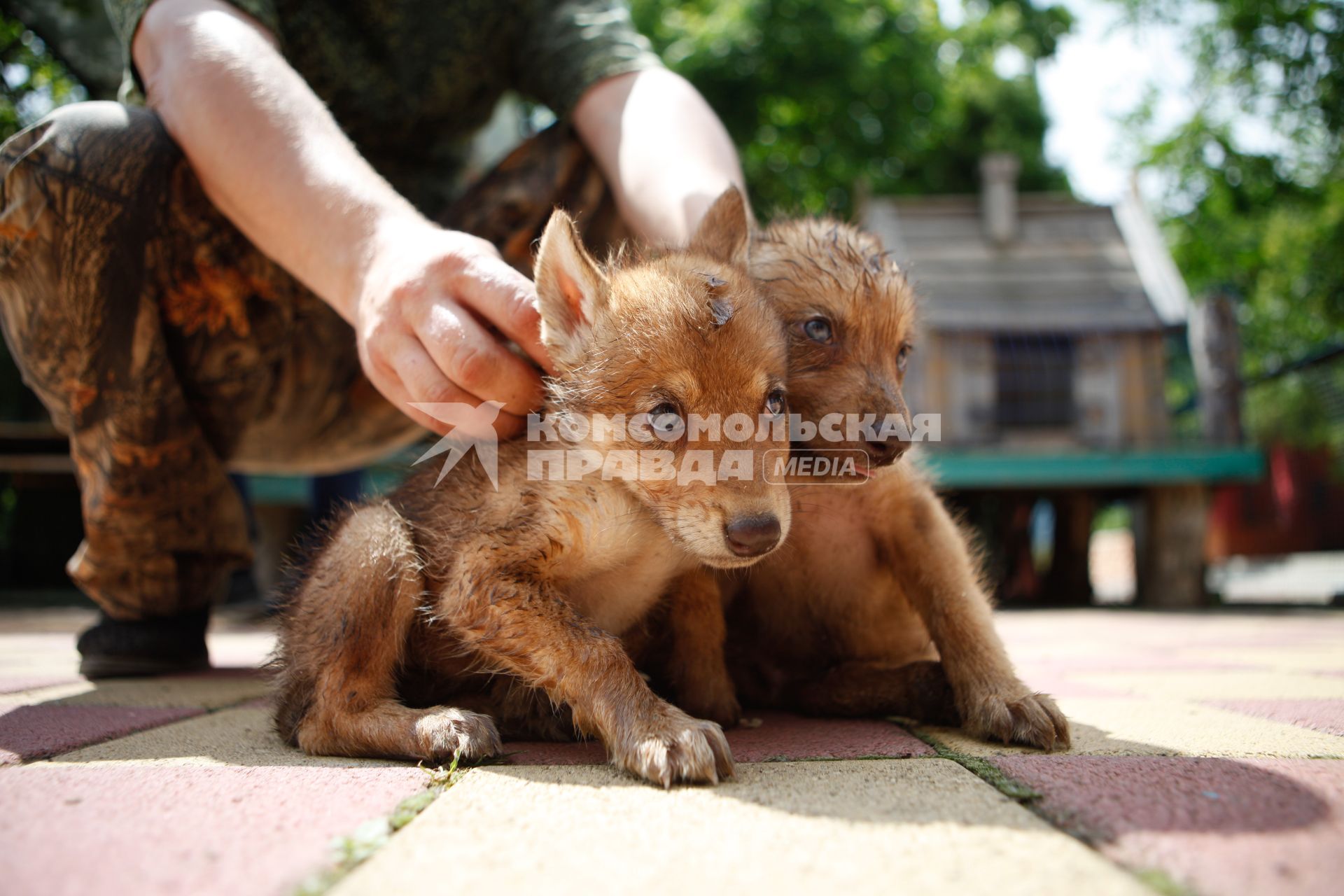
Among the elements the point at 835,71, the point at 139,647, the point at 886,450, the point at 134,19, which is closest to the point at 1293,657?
the point at 886,450

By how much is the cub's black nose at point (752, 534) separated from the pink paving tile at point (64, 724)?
1.40 meters

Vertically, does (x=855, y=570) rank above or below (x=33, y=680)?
above

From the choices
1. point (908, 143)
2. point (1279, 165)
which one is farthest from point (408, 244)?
point (1279, 165)

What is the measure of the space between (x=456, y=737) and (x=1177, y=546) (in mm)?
8669

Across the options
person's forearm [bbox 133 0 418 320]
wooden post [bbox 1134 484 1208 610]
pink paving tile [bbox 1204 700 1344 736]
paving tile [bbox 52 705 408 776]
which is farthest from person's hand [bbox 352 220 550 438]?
wooden post [bbox 1134 484 1208 610]

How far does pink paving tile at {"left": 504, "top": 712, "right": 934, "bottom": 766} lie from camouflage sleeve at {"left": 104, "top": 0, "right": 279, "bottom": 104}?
7.85 feet

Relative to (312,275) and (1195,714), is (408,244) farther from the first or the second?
(1195,714)

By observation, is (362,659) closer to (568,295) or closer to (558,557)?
(558,557)

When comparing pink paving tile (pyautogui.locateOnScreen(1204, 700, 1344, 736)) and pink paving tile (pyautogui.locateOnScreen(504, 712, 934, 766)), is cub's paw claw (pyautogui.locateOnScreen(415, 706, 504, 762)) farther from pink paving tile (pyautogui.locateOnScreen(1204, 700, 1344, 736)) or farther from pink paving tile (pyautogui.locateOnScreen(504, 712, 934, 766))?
pink paving tile (pyautogui.locateOnScreen(1204, 700, 1344, 736))

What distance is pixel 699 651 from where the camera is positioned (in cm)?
211

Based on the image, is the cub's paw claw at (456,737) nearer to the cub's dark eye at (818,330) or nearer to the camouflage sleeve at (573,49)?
the cub's dark eye at (818,330)

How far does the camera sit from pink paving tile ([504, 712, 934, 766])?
171cm

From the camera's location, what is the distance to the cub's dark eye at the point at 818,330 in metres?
2.20

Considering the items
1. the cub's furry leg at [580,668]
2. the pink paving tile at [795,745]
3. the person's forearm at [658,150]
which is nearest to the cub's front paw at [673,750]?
the cub's furry leg at [580,668]
